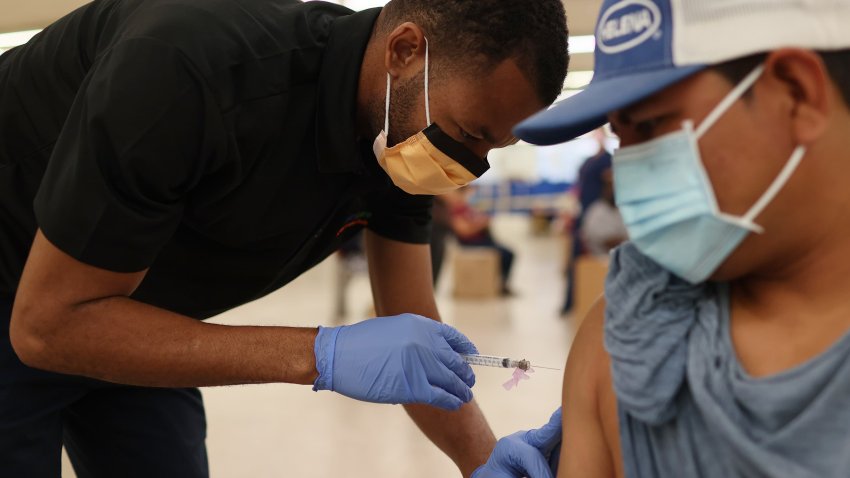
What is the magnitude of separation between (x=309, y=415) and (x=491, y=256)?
381 centimetres

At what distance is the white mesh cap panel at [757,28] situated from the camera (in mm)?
828

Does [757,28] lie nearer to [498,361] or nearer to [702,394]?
[702,394]

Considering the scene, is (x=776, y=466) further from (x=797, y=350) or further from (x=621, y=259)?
(x=621, y=259)

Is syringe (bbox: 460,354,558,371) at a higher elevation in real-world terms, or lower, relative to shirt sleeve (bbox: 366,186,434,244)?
lower

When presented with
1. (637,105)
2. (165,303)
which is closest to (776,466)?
(637,105)

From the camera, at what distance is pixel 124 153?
1131mm

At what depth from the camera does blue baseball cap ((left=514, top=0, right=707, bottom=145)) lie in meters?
0.87

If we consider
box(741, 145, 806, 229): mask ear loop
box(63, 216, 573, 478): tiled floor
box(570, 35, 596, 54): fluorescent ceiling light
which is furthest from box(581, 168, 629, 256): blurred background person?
box(741, 145, 806, 229): mask ear loop

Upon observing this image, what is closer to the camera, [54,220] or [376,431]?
[54,220]

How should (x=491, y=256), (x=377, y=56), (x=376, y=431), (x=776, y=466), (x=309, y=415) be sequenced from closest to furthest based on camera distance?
1. (x=776, y=466)
2. (x=377, y=56)
3. (x=376, y=431)
4. (x=309, y=415)
5. (x=491, y=256)

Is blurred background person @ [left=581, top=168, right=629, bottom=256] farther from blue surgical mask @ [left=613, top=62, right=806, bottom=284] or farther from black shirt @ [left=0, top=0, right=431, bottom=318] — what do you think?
blue surgical mask @ [left=613, top=62, right=806, bottom=284]

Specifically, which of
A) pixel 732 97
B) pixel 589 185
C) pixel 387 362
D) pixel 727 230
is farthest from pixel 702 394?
pixel 589 185

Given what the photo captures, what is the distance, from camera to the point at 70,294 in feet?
3.85

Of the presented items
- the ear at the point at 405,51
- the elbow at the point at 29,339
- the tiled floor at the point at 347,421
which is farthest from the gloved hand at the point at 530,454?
the tiled floor at the point at 347,421
